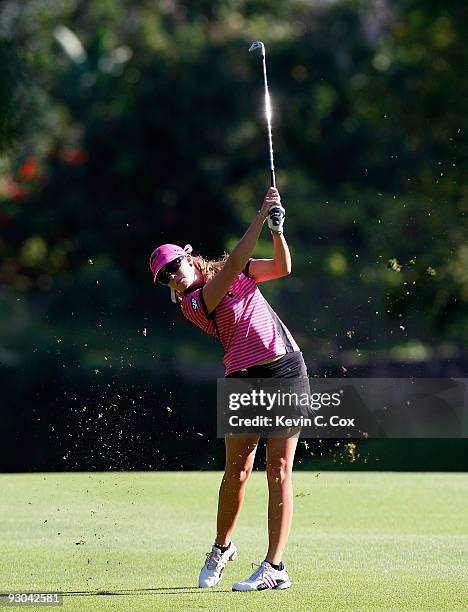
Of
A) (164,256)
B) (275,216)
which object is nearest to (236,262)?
(275,216)

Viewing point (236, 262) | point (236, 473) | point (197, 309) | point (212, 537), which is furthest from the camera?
point (212, 537)

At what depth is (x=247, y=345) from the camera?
242 inches

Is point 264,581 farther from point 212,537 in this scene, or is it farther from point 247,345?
point 212,537

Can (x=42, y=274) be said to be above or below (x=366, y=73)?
below

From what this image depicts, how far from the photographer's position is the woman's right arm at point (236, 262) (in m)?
5.92

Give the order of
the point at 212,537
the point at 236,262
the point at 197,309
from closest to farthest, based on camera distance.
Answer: the point at 236,262 → the point at 197,309 → the point at 212,537

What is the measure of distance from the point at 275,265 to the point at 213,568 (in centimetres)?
136

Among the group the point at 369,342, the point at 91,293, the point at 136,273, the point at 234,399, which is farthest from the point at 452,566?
the point at 136,273

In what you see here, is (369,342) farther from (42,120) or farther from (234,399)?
(234,399)

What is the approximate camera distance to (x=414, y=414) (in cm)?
1694

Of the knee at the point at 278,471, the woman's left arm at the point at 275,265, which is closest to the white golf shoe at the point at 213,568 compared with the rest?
the knee at the point at 278,471

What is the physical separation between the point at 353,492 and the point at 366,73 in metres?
26.2

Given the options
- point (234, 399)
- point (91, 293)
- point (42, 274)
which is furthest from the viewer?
point (42, 274)

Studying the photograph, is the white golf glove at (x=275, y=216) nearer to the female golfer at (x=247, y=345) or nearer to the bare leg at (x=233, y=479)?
the female golfer at (x=247, y=345)
